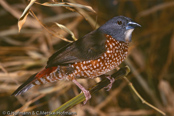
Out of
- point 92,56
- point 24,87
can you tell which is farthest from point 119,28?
point 24,87

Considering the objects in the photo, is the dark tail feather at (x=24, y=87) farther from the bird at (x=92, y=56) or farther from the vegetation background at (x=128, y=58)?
the vegetation background at (x=128, y=58)

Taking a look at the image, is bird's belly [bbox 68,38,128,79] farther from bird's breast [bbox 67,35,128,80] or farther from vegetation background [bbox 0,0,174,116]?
vegetation background [bbox 0,0,174,116]

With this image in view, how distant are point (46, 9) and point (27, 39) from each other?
765mm

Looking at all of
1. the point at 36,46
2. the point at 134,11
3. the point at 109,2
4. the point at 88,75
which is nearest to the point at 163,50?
the point at 134,11

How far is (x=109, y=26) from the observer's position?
2283 millimetres

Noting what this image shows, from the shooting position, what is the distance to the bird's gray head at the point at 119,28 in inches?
85.0

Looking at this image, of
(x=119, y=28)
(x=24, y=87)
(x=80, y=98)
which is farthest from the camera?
(x=119, y=28)

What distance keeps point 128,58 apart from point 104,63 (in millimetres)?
1657

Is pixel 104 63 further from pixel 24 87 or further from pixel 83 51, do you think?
pixel 24 87

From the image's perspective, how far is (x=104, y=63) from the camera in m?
2.07

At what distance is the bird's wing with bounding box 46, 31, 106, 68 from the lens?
214cm

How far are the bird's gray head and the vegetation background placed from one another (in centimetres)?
124

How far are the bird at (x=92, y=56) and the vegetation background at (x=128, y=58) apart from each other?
1.20 meters

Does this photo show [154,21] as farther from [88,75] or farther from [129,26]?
[88,75]
